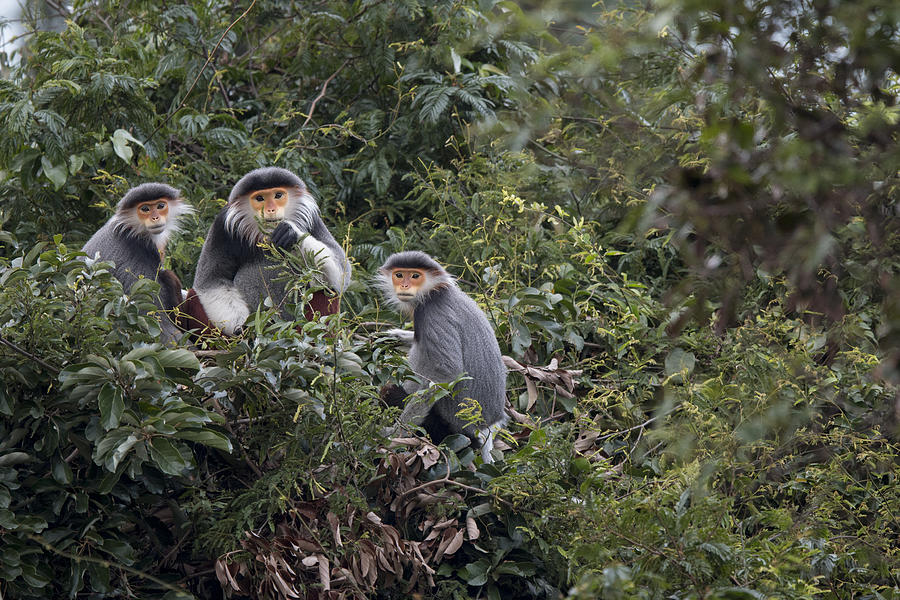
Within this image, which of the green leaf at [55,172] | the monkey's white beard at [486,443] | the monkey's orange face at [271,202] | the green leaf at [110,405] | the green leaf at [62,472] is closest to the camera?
the green leaf at [110,405]

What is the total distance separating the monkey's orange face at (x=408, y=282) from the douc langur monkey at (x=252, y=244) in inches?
7.7

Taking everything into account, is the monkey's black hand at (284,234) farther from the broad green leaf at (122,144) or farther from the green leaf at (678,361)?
the green leaf at (678,361)

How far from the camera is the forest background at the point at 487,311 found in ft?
4.99

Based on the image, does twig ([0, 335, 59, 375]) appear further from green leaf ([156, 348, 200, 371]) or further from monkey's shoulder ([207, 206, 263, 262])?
monkey's shoulder ([207, 206, 263, 262])

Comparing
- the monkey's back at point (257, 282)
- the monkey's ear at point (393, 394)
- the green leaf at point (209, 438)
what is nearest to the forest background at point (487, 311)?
the green leaf at point (209, 438)

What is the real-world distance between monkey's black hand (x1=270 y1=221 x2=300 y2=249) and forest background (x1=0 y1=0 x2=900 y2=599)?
385mm

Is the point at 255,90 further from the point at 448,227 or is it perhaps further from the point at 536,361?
the point at 536,361

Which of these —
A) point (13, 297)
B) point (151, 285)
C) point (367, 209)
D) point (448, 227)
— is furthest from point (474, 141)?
point (13, 297)

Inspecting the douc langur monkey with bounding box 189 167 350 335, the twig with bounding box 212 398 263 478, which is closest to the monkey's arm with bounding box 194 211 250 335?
the douc langur monkey with bounding box 189 167 350 335

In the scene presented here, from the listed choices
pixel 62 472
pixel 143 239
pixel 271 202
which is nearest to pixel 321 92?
pixel 271 202

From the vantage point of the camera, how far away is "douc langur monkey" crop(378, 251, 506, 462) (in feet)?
11.7

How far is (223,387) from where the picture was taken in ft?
8.98

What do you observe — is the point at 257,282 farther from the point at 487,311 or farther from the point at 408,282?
the point at 487,311

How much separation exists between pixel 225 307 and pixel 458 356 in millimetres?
960
